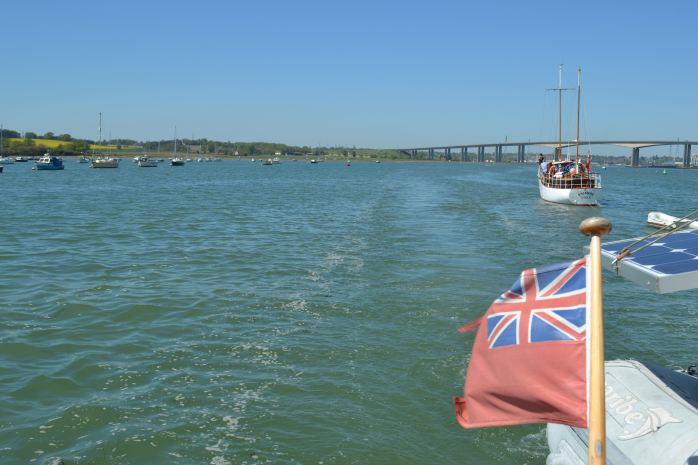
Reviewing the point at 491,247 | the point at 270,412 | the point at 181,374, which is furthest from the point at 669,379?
the point at 491,247

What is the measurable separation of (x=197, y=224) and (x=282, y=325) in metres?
20.7

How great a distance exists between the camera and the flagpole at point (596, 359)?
432 centimetres

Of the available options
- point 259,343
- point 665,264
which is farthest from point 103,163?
point 665,264

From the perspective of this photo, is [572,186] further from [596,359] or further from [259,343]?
[596,359]

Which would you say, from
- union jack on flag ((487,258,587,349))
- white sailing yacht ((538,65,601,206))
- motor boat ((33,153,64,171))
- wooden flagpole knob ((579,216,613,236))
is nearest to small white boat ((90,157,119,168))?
motor boat ((33,153,64,171))

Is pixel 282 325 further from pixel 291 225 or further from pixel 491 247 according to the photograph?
pixel 291 225

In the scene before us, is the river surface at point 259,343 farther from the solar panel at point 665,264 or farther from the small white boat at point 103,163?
the small white boat at point 103,163

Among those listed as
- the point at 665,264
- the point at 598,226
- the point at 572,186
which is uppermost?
the point at 598,226

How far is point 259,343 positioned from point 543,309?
27.7 ft

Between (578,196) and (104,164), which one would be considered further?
(104,164)

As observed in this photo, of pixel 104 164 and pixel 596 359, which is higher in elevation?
pixel 104 164

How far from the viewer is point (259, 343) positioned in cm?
1275

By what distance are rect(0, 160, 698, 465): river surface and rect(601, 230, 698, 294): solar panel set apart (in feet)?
10.4

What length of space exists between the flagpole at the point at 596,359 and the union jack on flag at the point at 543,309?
270mm
